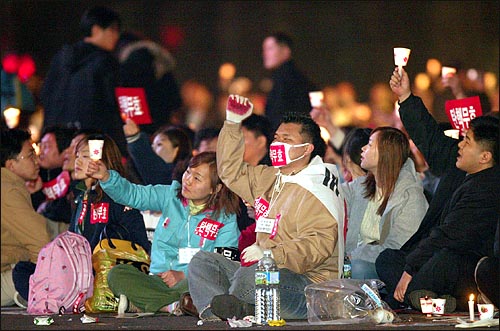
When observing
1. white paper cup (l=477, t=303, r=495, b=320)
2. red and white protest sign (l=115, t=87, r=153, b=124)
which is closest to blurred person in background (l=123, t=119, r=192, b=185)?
red and white protest sign (l=115, t=87, r=153, b=124)

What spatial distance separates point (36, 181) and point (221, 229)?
2705 millimetres

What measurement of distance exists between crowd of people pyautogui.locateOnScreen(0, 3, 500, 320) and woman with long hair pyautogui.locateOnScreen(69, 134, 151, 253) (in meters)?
0.01

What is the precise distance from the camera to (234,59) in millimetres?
17359

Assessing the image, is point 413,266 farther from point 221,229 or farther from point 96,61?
point 96,61

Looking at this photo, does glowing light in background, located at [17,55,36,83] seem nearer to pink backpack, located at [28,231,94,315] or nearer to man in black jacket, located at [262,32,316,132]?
man in black jacket, located at [262,32,316,132]

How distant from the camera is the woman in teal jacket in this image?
25.7ft

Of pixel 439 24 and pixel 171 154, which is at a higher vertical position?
pixel 439 24

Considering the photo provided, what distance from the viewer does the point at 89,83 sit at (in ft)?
34.6

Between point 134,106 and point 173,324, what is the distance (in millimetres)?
3303

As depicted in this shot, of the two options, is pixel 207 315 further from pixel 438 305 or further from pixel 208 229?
pixel 438 305

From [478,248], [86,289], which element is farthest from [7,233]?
[478,248]

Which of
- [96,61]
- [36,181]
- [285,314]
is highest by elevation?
[96,61]

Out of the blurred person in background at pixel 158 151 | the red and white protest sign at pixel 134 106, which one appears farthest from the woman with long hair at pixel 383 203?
the red and white protest sign at pixel 134 106

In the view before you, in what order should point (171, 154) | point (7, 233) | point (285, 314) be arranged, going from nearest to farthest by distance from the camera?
point (285, 314) → point (7, 233) → point (171, 154)
